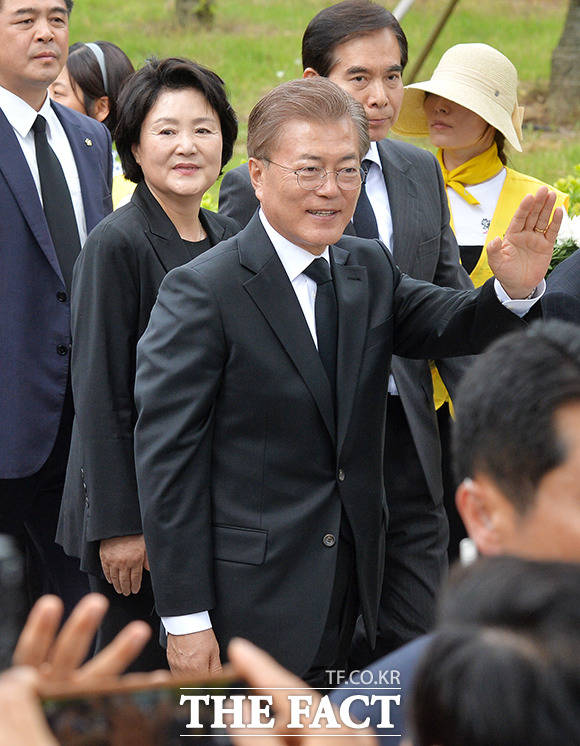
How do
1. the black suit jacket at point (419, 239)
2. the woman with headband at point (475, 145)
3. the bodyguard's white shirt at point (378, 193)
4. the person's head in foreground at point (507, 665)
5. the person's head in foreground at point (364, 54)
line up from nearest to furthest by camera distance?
the person's head in foreground at point (507, 665), the black suit jacket at point (419, 239), the bodyguard's white shirt at point (378, 193), the person's head in foreground at point (364, 54), the woman with headband at point (475, 145)

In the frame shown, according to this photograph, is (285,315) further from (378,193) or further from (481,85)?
(481,85)

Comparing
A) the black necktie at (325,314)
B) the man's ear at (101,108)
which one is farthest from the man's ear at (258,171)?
the man's ear at (101,108)

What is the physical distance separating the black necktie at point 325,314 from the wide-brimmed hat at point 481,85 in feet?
5.05

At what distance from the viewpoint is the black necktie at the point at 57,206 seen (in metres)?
4.09

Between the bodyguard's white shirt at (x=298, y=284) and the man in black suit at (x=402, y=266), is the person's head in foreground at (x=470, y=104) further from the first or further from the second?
the bodyguard's white shirt at (x=298, y=284)

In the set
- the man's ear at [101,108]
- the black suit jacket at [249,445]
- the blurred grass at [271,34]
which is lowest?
the black suit jacket at [249,445]

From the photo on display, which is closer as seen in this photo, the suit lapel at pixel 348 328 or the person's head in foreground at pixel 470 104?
the suit lapel at pixel 348 328

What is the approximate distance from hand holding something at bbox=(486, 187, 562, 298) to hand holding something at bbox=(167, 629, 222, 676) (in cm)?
117

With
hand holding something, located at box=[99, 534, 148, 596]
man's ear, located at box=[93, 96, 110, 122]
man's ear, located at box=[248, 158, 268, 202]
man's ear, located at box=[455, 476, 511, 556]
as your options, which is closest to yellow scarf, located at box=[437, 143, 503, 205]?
→ man's ear, located at box=[248, 158, 268, 202]

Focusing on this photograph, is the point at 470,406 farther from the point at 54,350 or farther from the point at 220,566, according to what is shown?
the point at 54,350

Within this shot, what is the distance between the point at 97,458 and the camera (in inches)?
138

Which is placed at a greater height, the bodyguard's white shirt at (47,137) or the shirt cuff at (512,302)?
the bodyguard's white shirt at (47,137)

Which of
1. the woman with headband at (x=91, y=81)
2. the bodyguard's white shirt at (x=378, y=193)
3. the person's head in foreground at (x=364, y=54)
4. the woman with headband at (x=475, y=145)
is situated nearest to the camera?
the bodyguard's white shirt at (x=378, y=193)

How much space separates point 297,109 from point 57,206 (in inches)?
46.2
